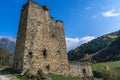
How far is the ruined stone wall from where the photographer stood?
3076 cm

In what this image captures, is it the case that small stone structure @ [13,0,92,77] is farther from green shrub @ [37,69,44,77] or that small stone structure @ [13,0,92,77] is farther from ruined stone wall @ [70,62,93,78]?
green shrub @ [37,69,44,77]

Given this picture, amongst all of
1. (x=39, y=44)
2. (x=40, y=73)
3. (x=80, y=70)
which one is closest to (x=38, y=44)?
(x=39, y=44)

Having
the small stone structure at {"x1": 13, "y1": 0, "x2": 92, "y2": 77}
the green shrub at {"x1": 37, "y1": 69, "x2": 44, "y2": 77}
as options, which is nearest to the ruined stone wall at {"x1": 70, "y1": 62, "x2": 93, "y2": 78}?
the small stone structure at {"x1": 13, "y1": 0, "x2": 92, "y2": 77}

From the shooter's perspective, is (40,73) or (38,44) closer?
(40,73)

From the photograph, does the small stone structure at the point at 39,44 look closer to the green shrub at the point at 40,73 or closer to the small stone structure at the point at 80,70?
the small stone structure at the point at 80,70

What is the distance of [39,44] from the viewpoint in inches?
1012

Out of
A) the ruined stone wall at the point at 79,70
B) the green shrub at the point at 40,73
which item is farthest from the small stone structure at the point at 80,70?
the green shrub at the point at 40,73

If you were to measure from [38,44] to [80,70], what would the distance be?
10.5 metres

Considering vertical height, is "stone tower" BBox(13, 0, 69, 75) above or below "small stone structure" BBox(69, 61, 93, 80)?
above

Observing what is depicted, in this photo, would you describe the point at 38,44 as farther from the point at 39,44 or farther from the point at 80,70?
the point at 80,70

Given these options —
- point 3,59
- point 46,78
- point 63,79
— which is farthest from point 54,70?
point 3,59

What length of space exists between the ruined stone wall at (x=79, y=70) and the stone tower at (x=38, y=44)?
2.00 meters

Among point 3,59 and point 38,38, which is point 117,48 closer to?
point 3,59

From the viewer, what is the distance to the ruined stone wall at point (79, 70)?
101ft
